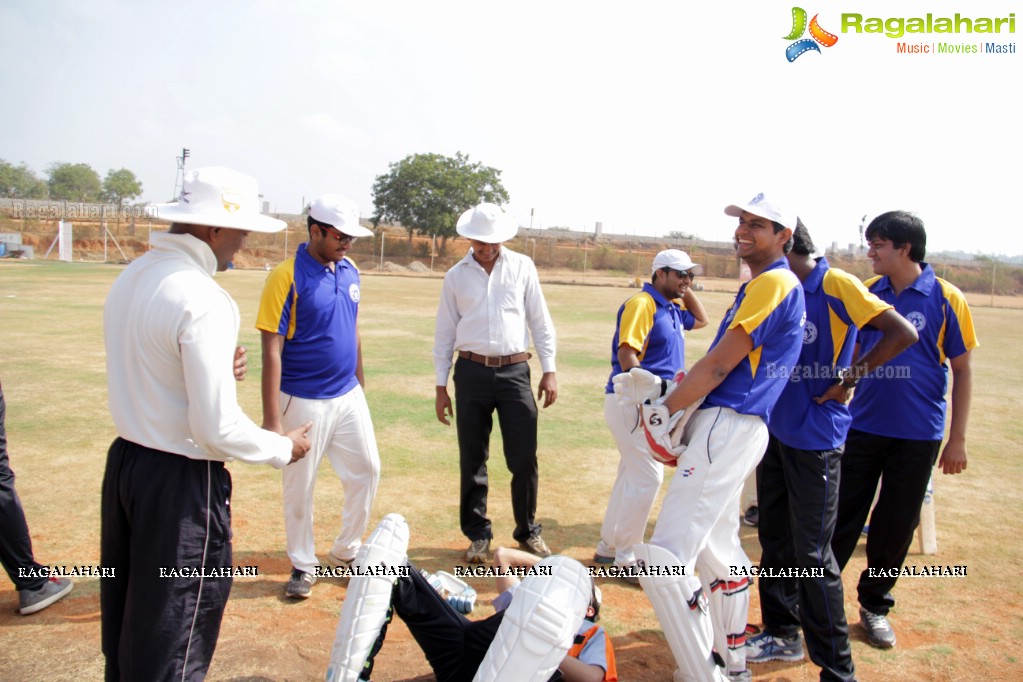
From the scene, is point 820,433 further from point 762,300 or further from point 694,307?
point 694,307

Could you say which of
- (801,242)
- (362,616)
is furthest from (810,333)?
(362,616)

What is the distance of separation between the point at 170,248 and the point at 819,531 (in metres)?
3.32

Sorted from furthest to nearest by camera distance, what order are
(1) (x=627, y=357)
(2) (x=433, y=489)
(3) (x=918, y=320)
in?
1. (2) (x=433, y=489)
2. (1) (x=627, y=357)
3. (3) (x=918, y=320)

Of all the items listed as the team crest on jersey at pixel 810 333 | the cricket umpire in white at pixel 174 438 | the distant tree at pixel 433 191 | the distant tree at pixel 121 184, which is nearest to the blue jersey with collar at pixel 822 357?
the team crest on jersey at pixel 810 333

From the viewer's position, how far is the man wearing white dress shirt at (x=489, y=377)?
5.55 metres

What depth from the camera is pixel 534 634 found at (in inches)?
114

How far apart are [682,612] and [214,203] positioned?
259 centimetres

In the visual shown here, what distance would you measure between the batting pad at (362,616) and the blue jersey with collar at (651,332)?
2550 mm

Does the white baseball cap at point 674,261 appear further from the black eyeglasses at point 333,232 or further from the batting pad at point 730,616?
the batting pad at point 730,616

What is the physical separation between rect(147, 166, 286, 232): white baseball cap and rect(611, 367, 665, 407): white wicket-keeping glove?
72.7 inches

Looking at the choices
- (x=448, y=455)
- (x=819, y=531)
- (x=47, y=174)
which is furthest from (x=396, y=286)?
(x=47, y=174)

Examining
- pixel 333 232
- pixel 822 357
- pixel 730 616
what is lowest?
pixel 730 616

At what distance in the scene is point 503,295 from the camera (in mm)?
5641

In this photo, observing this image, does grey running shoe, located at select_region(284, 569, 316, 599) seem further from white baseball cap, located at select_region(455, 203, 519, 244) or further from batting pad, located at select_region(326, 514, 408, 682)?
white baseball cap, located at select_region(455, 203, 519, 244)
